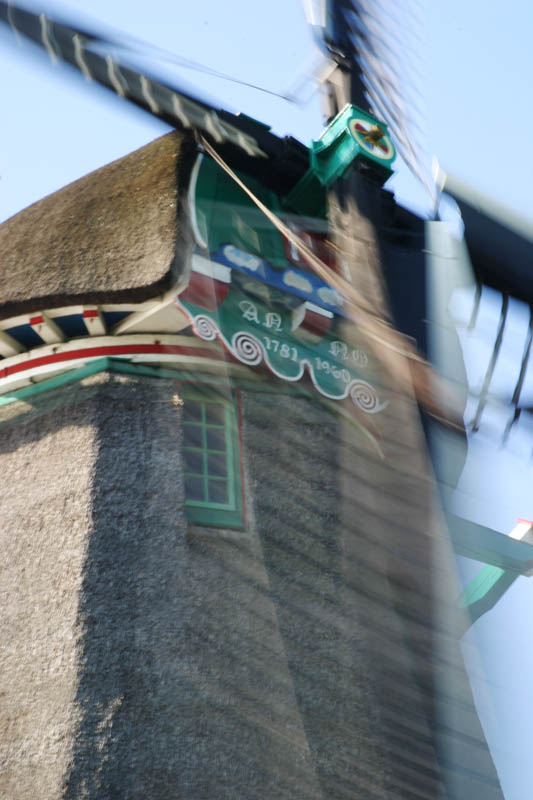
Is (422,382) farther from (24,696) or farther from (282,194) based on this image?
(282,194)

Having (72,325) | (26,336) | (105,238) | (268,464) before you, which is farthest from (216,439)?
(105,238)

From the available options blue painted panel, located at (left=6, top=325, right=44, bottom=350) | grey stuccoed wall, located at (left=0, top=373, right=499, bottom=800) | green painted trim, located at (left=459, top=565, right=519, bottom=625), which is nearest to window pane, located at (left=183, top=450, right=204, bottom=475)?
grey stuccoed wall, located at (left=0, top=373, right=499, bottom=800)

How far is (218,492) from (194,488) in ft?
0.41

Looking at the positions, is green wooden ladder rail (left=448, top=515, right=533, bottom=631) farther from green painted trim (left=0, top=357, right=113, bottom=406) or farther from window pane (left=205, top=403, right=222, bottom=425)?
green painted trim (left=0, top=357, right=113, bottom=406)

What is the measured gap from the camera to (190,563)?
187 inches

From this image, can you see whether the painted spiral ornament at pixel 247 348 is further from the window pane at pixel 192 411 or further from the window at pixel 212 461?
the window pane at pixel 192 411

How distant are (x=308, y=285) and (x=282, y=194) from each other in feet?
3.19

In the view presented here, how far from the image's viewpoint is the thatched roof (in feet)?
17.4

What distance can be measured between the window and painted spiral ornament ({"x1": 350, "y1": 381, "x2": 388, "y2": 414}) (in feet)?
2.72

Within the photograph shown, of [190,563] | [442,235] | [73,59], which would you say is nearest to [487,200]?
[442,235]

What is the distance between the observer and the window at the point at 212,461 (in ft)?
16.5

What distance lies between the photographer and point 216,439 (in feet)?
17.6

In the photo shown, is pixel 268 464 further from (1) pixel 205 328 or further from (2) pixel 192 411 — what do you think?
(1) pixel 205 328

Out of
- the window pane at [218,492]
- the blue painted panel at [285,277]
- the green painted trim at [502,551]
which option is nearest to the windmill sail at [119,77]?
the blue painted panel at [285,277]
